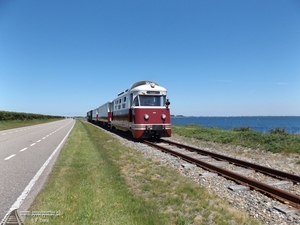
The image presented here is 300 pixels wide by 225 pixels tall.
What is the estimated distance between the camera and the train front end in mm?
15258

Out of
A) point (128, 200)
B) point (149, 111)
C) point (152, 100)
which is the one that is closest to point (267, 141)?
point (149, 111)

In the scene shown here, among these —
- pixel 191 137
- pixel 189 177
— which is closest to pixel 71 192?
pixel 189 177

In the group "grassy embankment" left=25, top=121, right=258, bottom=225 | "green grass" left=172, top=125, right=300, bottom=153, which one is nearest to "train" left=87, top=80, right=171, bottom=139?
"green grass" left=172, top=125, right=300, bottom=153

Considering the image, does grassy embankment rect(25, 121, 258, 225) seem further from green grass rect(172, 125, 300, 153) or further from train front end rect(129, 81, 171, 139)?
train front end rect(129, 81, 171, 139)

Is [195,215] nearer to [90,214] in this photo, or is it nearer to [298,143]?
[90,214]

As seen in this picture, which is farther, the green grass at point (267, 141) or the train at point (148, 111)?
the train at point (148, 111)

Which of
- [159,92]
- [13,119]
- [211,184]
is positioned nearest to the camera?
[211,184]

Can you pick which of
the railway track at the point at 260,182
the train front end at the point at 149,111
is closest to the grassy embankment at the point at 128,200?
the railway track at the point at 260,182

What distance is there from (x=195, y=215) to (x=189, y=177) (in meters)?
2.88

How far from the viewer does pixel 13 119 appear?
5488 centimetres

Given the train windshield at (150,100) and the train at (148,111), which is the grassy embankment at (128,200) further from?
the train windshield at (150,100)

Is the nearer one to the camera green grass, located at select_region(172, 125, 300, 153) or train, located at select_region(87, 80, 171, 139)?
green grass, located at select_region(172, 125, 300, 153)

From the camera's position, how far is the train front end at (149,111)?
15.3 meters

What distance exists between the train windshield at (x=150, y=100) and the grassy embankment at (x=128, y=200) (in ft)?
27.1
